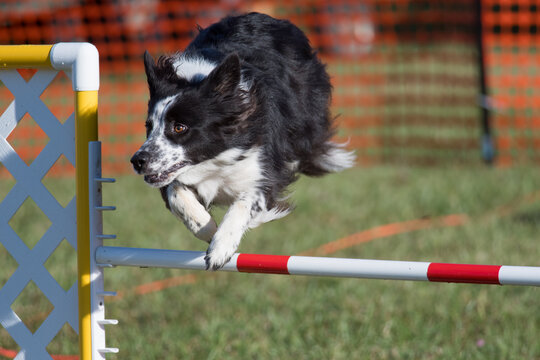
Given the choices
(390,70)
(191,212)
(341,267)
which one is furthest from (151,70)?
(390,70)

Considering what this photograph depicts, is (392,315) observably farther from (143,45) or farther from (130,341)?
(143,45)

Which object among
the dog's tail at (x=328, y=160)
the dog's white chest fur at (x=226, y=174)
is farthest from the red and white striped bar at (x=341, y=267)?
the dog's tail at (x=328, y=160)

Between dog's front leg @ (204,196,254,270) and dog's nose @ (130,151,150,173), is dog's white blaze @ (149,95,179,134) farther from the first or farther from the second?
dog's front leg @ (204,196,254,270)

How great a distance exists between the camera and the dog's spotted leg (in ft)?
9.91

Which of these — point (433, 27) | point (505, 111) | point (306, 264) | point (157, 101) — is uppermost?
point (157, 101)

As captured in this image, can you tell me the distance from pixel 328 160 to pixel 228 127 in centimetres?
107

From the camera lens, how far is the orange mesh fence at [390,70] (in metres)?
8.97

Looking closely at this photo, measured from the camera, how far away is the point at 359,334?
409 cm

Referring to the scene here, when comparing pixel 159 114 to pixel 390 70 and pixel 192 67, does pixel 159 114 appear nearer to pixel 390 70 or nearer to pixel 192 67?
pixel 192 67

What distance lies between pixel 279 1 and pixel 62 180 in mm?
5655

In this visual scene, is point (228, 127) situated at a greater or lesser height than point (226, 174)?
greater

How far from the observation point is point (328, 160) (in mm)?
3979

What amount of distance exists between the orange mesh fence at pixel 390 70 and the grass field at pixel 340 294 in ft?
5.71

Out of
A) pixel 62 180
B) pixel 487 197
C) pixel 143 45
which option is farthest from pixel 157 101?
pixel 143 45
